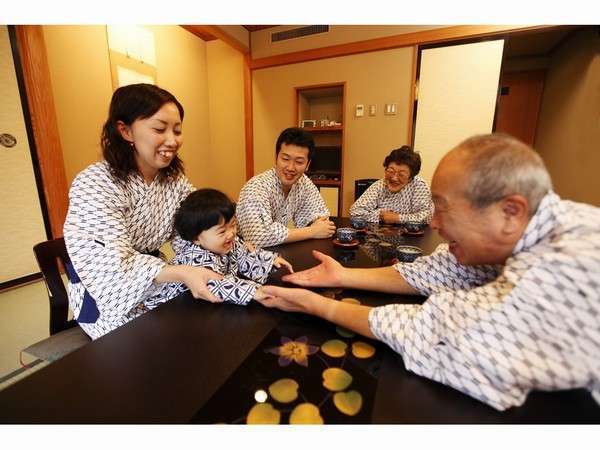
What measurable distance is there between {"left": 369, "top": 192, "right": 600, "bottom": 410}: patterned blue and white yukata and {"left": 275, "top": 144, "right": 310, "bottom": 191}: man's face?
1326 mm

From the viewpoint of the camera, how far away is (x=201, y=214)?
0.98m

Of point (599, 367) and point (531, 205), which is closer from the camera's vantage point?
point (599, 367)

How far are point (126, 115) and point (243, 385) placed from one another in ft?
3.36

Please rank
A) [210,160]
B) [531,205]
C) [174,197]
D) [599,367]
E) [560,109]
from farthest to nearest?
[210,160], [560,109], [174,197], [531,205], [599,367]

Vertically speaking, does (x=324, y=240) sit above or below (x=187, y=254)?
below

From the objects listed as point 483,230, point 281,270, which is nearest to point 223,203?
point 281,270

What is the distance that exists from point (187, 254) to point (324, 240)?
71 centimetres

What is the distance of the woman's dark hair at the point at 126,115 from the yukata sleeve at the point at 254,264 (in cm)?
52

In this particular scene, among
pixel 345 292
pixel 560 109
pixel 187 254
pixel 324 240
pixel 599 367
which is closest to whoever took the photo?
pixel 599 367

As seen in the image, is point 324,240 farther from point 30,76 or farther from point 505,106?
point 505,106

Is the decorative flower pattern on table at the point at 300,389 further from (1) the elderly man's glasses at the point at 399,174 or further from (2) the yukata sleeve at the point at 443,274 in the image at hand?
(1) the elderly man's glasses at the point at 399,174

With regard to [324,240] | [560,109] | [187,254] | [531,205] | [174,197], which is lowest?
[324,240]

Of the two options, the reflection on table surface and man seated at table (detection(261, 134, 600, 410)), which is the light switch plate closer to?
man seated at table (detection(261, 134, 600, 410))

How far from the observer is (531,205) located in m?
0.58
